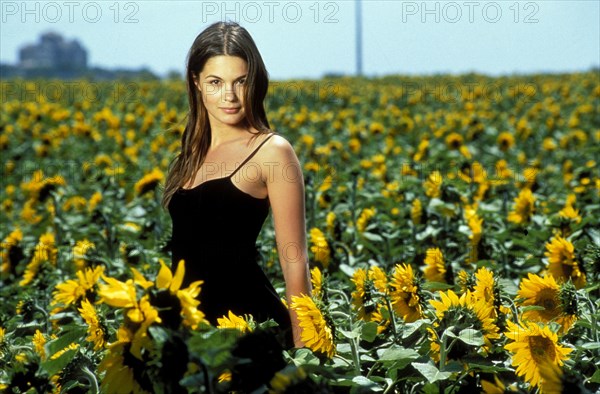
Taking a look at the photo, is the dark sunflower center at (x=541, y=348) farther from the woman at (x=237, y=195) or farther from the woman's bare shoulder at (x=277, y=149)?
the woman's bare shoulder at (x=277, y=149)

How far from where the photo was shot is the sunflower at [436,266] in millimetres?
3023

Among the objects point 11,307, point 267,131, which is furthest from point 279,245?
point 11,307

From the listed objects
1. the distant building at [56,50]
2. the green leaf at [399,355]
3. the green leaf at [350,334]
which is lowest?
the green leaf at [399,355]

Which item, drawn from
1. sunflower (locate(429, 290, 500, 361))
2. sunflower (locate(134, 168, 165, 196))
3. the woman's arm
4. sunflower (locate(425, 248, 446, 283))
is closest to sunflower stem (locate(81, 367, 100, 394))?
the woman's arm

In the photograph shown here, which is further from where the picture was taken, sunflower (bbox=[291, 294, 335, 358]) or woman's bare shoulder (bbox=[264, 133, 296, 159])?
woman's bare shoulder (bbox=[264, 133, 296, 159])

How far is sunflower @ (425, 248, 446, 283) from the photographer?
3.02 meters

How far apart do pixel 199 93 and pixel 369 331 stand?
3.33ft

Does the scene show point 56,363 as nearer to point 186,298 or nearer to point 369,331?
point 186,298

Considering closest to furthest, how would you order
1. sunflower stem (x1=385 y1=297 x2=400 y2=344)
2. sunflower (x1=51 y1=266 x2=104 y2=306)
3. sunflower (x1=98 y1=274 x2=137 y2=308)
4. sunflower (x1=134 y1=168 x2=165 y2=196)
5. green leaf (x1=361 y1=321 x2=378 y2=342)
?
sunflower (x1=98 y1=274 x2=137 y2=308) < green leaf (x1=361 y1=321 x2=378 y2=342) < sunflower stem (x1=385 y1=297 x2=400 y2=344) < sunflower (x1=51 y1=266 x2=104 y2=306) < sunflower (x1=134 y1=168 x2=165 y2=196)

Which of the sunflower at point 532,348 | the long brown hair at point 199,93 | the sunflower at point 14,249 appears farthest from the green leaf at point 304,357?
the sunflower at point 14,249

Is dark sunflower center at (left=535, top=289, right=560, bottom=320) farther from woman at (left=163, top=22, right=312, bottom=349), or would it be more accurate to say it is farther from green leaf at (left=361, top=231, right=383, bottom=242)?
green leaf at (left=361, top=231, right=383, bottom=242)

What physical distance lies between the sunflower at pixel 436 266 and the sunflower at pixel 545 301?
642 millimetres

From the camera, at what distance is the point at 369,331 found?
86.4 inches

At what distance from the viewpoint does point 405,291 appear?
94.0 inches
